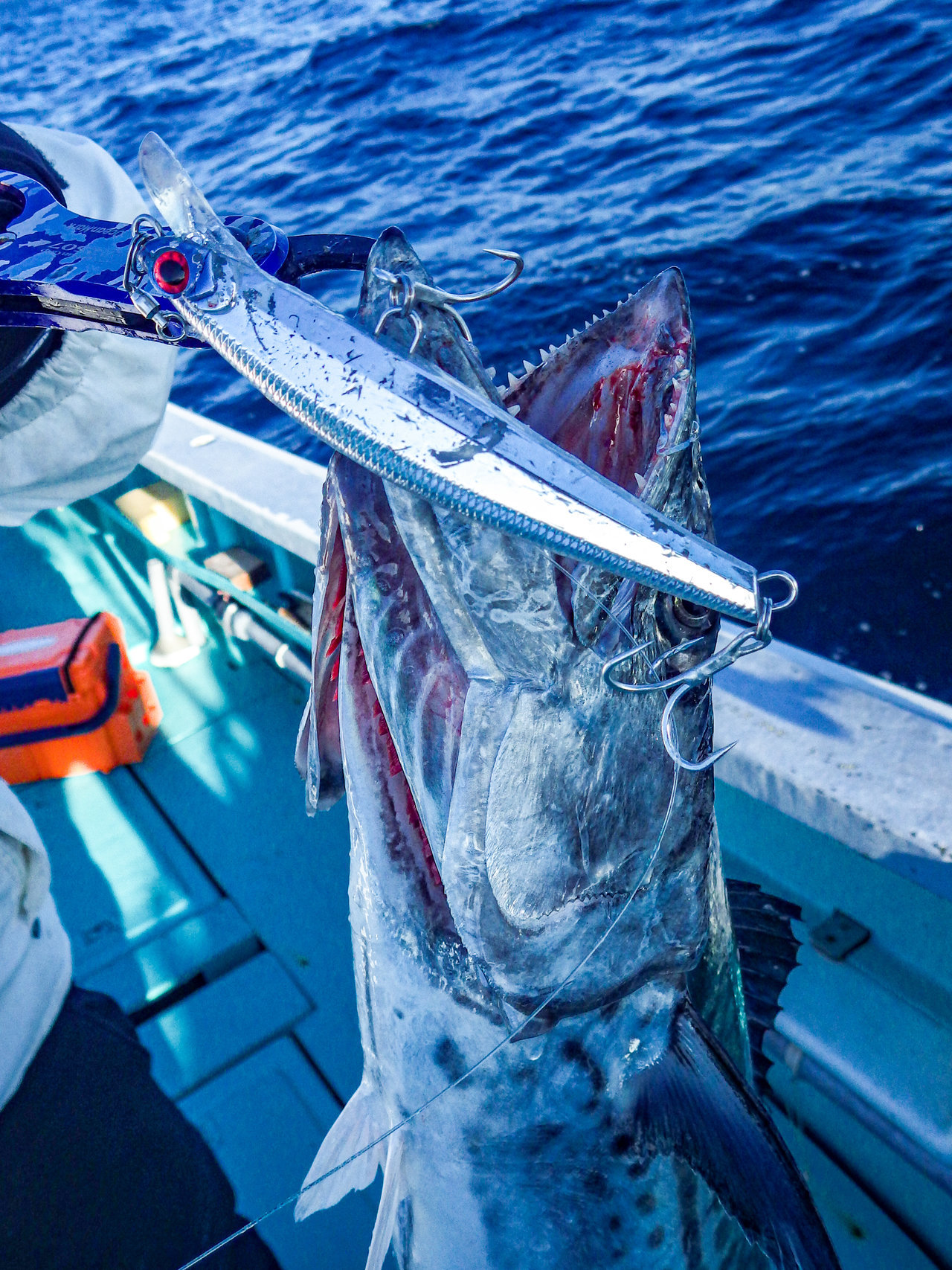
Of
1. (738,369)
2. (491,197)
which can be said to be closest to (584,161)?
(491,197)

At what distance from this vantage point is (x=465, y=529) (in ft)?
3.20

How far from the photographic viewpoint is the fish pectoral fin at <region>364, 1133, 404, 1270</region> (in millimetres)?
1376

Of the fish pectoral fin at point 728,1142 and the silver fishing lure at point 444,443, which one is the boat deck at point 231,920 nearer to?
the fish pectoral fin at point 728,1142

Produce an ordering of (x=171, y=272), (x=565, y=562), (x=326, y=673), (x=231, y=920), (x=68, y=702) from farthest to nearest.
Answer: (x=68, y=702) → (x=231, y=920) → (x=326, y=673) → (x=565, y=562) → (x=171, y=272)

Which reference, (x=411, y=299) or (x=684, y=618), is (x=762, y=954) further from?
(x=411, y=299)

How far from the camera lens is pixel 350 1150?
139cm

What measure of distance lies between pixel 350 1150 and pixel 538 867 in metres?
0.61

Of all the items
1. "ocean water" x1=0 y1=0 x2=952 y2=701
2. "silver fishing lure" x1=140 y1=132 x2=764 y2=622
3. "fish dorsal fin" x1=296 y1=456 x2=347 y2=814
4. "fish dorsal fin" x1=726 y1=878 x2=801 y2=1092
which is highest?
"silver fishing lure" x1=140 y1=132 x2=764 y2=622

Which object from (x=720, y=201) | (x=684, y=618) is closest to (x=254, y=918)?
(x=684, y=618)

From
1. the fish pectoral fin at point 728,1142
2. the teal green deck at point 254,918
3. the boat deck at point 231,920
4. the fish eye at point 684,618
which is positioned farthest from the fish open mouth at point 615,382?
the boat deck at point 231,920

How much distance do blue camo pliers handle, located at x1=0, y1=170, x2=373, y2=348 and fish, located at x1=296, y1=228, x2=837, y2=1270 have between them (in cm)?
23

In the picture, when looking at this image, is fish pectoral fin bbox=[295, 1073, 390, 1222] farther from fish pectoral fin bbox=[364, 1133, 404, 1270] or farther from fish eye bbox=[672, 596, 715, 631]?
fish eye bbox=[672, 596, 715, 631]

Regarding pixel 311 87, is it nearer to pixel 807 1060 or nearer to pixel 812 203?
pixel 812 203

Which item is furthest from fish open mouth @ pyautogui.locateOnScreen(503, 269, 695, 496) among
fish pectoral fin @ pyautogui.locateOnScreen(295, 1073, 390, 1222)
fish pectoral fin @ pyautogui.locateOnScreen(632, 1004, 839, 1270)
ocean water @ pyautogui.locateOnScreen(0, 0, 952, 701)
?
ocean water @ pyautogui.locateOnScreen(0, 0, 952, 701)
